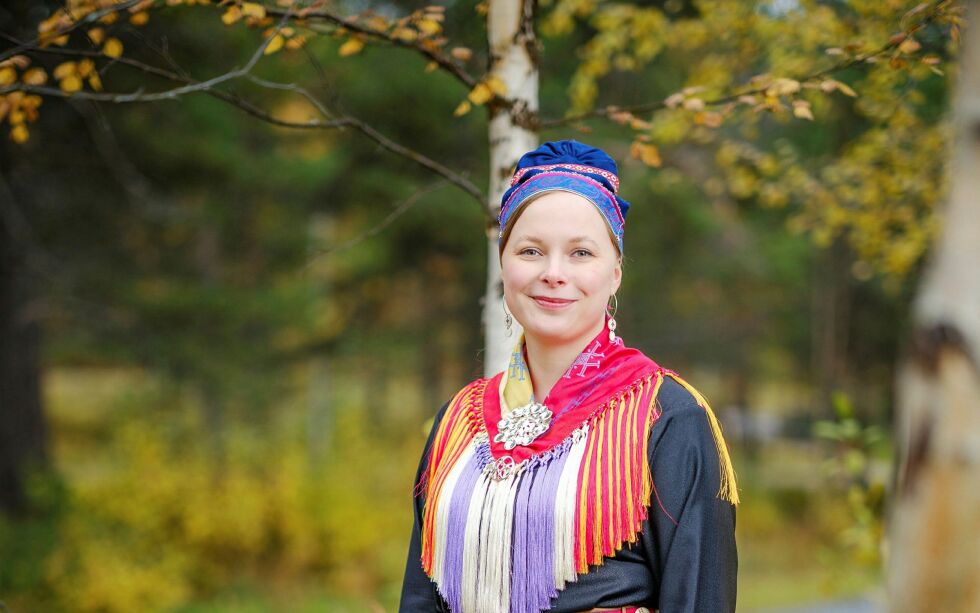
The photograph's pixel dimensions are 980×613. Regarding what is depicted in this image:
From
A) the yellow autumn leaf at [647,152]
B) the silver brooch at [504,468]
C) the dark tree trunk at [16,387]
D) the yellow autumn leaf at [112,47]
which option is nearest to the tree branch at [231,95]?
the yellow autumn leaf at [112,47]

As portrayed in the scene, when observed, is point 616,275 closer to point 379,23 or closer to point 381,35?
point 381,35

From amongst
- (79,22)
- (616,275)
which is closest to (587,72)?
(79,22)

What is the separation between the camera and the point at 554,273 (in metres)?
1.92

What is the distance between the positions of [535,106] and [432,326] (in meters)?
11.3

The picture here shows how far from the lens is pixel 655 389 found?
1.91 meters

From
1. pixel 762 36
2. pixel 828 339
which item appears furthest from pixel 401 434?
pixel 762 36

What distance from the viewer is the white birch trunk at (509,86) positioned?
9.51 ft

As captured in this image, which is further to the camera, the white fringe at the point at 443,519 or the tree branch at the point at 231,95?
the tree branch at the point at 231,95

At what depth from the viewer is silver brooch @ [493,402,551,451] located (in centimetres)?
197

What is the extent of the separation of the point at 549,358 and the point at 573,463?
0.90 feet

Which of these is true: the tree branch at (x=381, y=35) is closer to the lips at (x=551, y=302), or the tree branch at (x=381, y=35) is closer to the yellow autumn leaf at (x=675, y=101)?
the yellow autumn leaf at (x=675, y=101)

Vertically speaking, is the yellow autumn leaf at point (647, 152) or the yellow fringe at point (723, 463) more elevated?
the yellow autumn leaf at point (647, 152)

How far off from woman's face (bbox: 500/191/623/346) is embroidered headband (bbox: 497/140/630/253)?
0.02m

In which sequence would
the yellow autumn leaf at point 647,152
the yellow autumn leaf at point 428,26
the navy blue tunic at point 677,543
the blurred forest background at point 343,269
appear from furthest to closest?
the blurred forest background at point 343,269
the yellow autumn leaf at point 647,152
the yellow autumn leaf at point 428,26
the navy blue tunic at point 677,543
